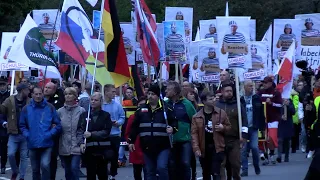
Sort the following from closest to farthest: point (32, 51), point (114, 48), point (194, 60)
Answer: point (114, 48), point (32, 51), point (194, 60)

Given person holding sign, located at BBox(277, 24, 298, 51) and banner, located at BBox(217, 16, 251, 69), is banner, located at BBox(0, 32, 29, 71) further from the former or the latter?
person holding sign, located at BBox(277, 24, 298, 51)

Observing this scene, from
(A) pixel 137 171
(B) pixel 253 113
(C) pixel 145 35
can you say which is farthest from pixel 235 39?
(A) pixel 137 171

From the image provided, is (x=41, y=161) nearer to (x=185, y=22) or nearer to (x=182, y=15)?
(x=185, y=22)

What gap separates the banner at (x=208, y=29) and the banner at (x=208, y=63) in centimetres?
290

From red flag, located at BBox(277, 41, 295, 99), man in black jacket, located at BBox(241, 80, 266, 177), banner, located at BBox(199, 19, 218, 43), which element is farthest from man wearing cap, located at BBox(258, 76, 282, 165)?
banner, located at BBox(199, 19, 218, 43)

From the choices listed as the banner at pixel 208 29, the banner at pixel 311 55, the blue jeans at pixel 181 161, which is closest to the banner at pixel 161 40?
the banner at pixel 208 29

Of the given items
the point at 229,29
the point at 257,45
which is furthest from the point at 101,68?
the point at 257,45

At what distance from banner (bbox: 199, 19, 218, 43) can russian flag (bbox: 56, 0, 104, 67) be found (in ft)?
39.9

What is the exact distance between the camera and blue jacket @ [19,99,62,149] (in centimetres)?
1391

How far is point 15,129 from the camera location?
54.3 ft

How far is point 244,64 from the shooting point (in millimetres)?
17203

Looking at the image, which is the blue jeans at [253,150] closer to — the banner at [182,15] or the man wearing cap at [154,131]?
the man wearing cap at [154,131]

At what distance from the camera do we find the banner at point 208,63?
24328mm

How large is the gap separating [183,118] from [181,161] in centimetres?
68
